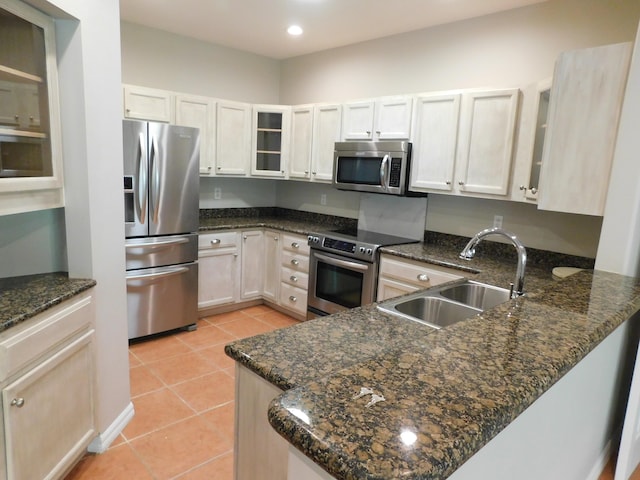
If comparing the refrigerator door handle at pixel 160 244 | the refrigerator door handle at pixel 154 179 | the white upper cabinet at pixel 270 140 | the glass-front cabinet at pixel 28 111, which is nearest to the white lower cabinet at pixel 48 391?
the glass-front cabinet at pixel 28 111

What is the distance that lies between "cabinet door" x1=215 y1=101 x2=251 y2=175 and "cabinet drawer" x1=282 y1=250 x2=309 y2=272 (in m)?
1.02

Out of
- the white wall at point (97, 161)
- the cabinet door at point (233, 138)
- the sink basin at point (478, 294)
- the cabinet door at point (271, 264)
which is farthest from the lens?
the cabinet door at point (271, 264)

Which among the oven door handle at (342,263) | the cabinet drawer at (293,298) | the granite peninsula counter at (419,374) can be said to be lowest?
the cabinet drawer at (293,298)

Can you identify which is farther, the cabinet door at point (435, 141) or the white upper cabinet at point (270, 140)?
the white upper cabinet at point (270, 140)

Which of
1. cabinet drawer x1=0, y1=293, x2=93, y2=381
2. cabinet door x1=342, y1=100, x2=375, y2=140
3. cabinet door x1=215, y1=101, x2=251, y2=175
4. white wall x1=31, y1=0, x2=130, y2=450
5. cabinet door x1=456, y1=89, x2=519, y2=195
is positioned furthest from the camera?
cabinet door x1=215, y1=101, x2=251, y2=175

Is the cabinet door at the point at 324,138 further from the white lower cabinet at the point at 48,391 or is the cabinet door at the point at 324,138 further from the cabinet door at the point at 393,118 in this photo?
the white lower cabinet at the point at 48,391

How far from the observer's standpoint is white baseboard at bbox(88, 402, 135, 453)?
210 centimetres

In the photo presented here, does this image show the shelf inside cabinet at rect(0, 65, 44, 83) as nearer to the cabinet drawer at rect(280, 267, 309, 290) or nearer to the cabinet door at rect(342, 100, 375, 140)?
the cabinet door at rect(342, 100, 375, 140)

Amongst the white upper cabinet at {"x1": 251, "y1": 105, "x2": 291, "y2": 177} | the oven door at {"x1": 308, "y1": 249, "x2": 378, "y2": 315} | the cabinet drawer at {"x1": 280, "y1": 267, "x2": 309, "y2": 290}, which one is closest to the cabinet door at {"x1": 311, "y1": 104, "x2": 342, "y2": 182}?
the white upper cabinet at {"x1": 251, "y1": 105, "x2": 291, "y2": 177}

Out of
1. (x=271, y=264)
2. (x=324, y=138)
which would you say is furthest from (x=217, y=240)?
(x=324, y=138)

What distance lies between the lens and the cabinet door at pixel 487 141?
8.96ft

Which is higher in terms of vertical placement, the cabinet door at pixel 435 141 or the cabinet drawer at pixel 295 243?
the cabinet door at pixel 435 141

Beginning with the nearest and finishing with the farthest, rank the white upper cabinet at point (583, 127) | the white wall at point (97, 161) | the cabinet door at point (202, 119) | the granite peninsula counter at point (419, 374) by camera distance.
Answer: the granite peninsula counter at point (419, 374)
the white wall at point (97, 161)
the white upper cabinet at point (583, 127)
the cabinet door at point (202, 119)

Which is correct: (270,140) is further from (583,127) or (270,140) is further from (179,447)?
(179,447)
